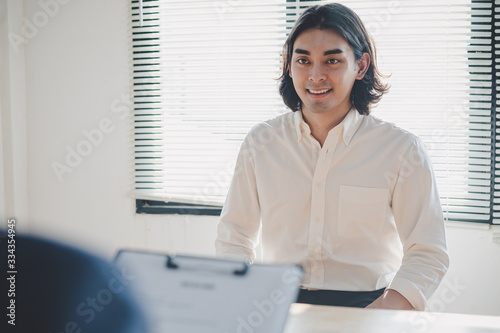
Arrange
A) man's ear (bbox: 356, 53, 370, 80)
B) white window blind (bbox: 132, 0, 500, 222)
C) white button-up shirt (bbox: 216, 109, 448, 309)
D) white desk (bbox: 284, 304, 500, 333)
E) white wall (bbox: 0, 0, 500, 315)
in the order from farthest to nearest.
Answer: white wall (bbox: 0, 0, 500, 315) → white window blind (bbox: 132, 0, 500, 222) → man's ear (bbox: 356, 53, 370, 80) → white button-up shirt (bbox: 216, 109, 448, 309) → white desk (bbox: 284, 304, 500, 333)

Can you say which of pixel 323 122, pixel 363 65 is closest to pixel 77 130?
pixel 323 122

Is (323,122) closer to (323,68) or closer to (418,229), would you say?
(323,68)

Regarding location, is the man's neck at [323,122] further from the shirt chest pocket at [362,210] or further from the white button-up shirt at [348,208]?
the shirt chest pocket at [362,210]

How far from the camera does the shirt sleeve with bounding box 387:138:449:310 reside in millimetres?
1432

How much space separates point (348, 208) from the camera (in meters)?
1.59

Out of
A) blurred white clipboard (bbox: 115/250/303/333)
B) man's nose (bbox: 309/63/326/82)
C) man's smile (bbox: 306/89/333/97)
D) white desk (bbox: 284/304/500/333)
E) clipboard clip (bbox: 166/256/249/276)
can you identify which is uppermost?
man's nose (bbox: 309/63/326/82)

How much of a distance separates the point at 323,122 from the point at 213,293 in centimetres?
115

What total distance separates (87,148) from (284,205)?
1.36 meters

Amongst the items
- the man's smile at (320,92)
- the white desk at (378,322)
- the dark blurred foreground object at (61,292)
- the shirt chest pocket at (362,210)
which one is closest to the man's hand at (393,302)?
the shirt chest pocket at (362,210)

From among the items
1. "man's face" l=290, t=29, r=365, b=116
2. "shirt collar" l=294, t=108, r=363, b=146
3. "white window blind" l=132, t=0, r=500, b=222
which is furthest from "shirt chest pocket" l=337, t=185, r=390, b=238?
"white window blind" l=132, t=0, r=500, b=222

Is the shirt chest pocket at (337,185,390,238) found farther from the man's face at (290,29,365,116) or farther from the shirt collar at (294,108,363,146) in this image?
the man's face at (290,29,365,116)

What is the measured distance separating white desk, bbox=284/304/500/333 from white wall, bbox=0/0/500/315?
1578mm

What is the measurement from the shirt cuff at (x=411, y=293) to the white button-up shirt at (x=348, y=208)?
8cm

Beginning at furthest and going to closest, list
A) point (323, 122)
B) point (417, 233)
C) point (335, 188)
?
1. point (323, 122)
2. point (335, 188)
3. point (417, 233)
